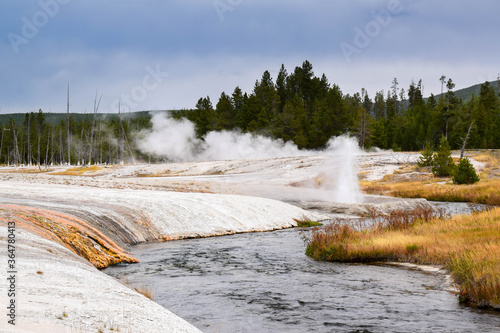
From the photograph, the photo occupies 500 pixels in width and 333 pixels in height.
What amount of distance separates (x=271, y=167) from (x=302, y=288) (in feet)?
193

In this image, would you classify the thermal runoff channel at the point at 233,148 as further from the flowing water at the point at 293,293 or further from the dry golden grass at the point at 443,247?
the flowing water at the point at 293,293

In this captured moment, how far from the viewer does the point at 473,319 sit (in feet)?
31.8

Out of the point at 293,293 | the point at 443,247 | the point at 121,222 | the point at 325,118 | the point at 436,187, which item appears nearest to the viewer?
the point at 293,293

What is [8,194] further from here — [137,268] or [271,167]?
[271,167]

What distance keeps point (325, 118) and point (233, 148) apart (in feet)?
72.6

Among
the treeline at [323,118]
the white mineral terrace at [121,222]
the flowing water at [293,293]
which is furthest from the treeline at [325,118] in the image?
the flowing water at [293,293]

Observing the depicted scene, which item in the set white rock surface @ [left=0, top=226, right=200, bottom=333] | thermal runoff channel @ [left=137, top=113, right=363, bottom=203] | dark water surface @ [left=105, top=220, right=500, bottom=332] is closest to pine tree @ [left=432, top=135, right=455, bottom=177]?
thermal runoff channel @ [left=137, top=113, right=363, bottom=203]

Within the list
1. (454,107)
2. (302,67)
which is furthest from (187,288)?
(302,67)

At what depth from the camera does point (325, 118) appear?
104188 millimetres

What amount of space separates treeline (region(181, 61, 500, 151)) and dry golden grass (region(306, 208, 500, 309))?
81.6 meters

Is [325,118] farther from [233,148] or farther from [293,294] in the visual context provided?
[293,294]

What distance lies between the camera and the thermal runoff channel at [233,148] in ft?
226

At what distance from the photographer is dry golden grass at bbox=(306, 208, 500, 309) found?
1120cm

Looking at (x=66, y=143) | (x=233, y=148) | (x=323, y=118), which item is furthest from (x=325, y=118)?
(x=66, y=143)
